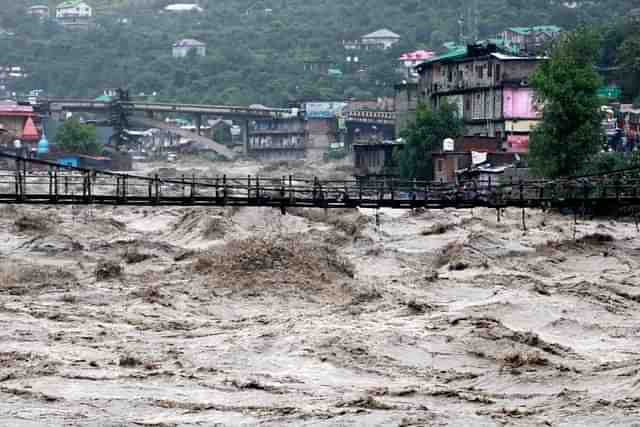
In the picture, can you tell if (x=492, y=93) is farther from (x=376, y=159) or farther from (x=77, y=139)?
(x=77, y=139)

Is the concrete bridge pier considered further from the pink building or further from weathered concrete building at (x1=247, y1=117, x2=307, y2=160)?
the pink building

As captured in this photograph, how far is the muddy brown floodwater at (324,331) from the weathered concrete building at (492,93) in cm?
3220

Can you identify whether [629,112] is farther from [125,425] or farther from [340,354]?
[125,425]

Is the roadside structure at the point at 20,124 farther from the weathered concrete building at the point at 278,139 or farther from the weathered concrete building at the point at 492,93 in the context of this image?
the weathered concrete building at the point at 492,93

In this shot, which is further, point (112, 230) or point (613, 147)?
point (613, 147)

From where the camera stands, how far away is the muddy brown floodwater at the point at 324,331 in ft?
87.4

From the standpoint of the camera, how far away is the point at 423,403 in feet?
88.4

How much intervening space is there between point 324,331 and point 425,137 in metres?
60.0

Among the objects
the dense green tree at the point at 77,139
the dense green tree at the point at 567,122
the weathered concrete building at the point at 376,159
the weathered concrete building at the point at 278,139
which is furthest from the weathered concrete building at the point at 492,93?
the weathered concrete building at the point at 278,139

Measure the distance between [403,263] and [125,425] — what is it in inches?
1092

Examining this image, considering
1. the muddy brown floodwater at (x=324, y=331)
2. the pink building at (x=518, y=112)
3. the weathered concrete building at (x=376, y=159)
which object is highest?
the pink building at (x=518, y=112)

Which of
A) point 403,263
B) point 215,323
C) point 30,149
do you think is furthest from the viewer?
point 30,149

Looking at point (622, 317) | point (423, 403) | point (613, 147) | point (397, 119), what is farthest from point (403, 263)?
point (397, 119)

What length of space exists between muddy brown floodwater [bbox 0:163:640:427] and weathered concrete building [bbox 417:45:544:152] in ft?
106
